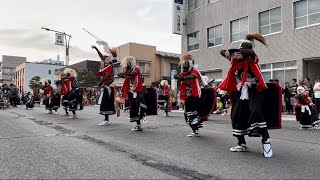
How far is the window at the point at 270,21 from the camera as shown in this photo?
22.8m

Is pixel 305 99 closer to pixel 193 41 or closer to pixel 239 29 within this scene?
pixel 239 29

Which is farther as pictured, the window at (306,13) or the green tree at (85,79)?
the green tree at (85,79)

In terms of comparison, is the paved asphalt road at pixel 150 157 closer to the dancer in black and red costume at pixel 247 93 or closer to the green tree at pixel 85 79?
the dancer in black and red costume at pixel 247 93

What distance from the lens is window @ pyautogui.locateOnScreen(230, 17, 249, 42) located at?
25375 mm

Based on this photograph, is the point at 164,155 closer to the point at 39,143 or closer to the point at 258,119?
the point at 258,119

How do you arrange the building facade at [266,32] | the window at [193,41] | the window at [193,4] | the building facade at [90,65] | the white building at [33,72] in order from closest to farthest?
the building facade at [266,32], the window at [193,41], the window at [193,4], the building facade at [90,65], the white building at [33,72]

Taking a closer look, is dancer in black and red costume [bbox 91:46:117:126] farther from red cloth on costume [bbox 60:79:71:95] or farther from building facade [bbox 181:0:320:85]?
building facade [bbox 181:0:320:85]

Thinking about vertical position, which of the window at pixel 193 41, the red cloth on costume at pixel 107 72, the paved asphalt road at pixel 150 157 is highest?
the window at pixel 193 41

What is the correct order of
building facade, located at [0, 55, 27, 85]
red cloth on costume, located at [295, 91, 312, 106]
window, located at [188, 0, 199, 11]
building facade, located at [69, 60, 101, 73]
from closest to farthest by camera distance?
red cloth on costume, located at [295, 91, 312, 106] < window, located at [188, 0, 199, 11] < building facade, located at [69, 60, 101, 73] < building facade, located at [0, 55, 27, 85]

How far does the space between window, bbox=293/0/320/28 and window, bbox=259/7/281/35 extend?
1.35m

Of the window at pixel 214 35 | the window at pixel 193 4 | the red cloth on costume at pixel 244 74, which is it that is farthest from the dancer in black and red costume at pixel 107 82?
the window at pixel 193 4

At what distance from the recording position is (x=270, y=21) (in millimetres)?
23344

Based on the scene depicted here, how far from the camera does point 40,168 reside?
4.68 m

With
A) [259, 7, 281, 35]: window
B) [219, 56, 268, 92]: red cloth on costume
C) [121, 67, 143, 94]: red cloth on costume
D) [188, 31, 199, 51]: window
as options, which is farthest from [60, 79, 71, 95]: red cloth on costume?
[188, 31, 199, 51]: window
